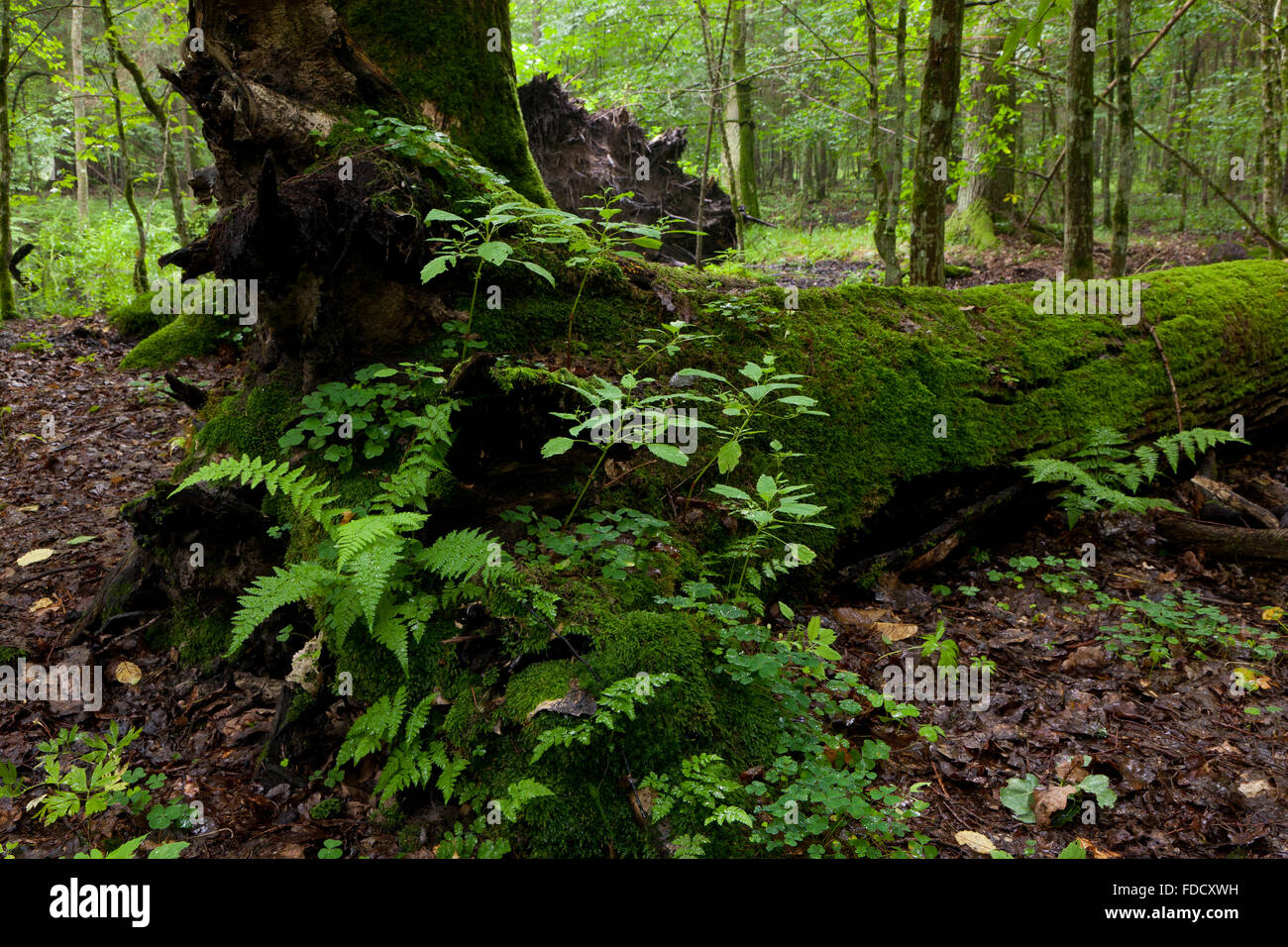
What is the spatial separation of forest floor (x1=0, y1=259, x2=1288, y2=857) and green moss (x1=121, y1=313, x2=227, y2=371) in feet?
6.60

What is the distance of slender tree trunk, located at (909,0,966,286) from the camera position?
575 cm

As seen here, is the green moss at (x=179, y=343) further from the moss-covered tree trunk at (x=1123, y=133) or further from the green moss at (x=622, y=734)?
the moss-covered tree trunk at (x=1123, y=133)

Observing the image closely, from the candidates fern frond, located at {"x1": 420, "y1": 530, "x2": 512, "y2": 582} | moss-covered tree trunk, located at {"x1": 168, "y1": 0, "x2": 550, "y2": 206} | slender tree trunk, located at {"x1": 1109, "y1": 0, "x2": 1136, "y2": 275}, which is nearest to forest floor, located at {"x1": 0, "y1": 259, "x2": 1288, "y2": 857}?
fern frond, located at {"x1": 420, "y1": 530, "x2": 512, "y2": 582}

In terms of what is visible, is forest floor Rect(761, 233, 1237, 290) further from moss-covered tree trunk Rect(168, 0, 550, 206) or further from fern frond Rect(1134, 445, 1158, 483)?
moss-covered tree trunk Rect(168, 0, 550, 206)

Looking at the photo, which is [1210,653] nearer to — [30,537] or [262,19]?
[262,19]

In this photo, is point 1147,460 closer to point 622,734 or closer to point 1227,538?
point 1227,538

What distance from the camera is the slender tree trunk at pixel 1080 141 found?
5.89 metres

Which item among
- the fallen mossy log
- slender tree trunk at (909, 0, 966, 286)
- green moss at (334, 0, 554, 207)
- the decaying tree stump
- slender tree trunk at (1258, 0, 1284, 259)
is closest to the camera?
the fallen mossy log

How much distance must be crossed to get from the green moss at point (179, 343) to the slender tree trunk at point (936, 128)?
6.80 metres

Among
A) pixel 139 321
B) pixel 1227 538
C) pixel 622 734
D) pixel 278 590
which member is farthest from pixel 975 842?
pixel 139 321

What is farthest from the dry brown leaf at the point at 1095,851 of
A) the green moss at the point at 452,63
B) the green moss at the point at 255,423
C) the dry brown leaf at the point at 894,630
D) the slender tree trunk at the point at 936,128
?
the slender tree trunk at the point at 936,128
